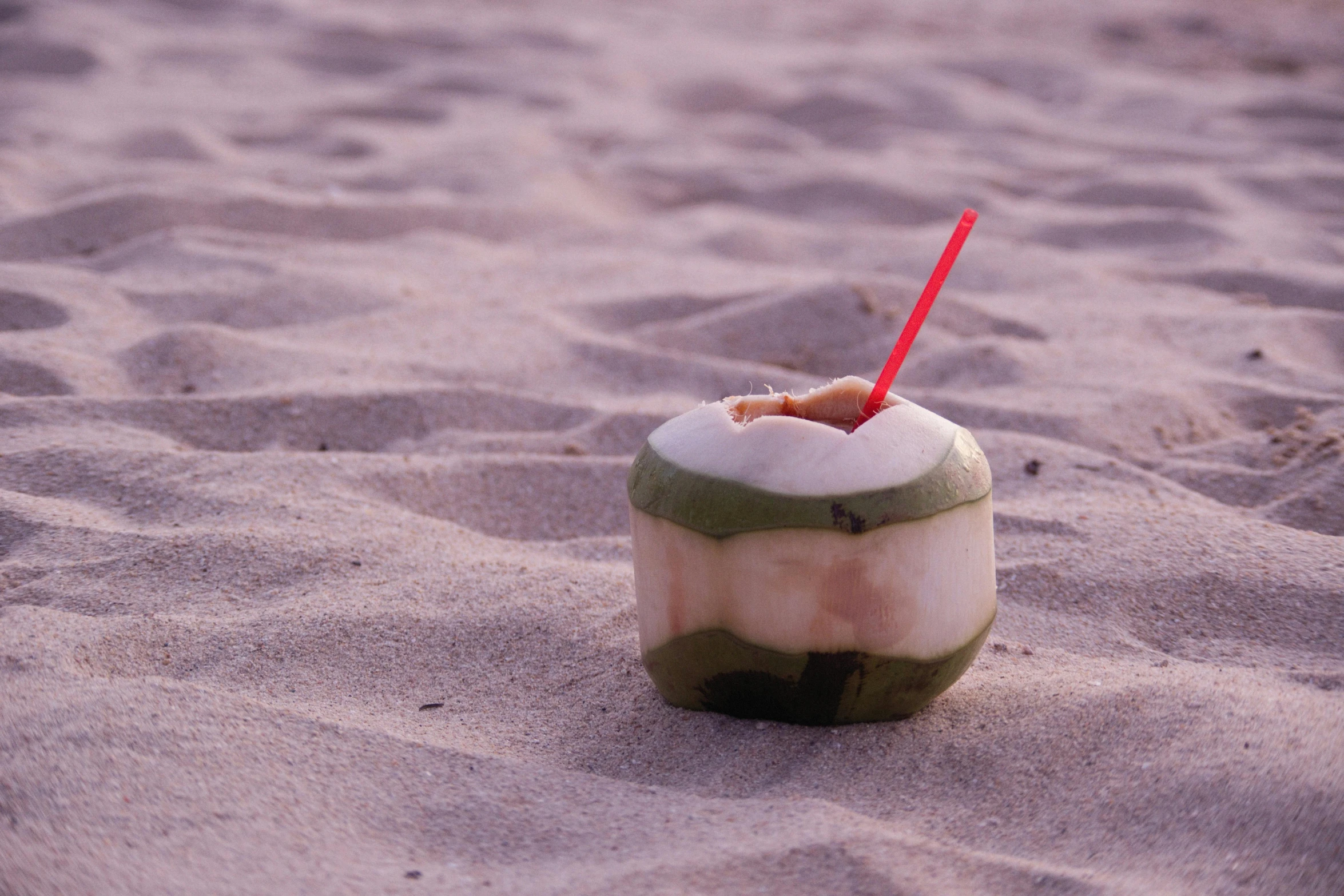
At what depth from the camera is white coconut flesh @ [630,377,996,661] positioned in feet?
3.69

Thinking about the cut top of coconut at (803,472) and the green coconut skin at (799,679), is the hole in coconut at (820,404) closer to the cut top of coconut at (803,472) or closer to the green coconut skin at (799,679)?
the cut top of coconut at (803,472)

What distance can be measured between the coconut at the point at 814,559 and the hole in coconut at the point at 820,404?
1.7 inches

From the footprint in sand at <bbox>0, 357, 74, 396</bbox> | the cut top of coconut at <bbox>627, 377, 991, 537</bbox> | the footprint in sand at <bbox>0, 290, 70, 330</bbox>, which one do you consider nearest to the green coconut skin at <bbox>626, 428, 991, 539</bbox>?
the cut top of coconut at <bbox>627, 377, 991, 537</bbox>

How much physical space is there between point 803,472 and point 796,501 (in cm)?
3

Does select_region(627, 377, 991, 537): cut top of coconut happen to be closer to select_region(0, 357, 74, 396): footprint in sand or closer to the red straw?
the red straw

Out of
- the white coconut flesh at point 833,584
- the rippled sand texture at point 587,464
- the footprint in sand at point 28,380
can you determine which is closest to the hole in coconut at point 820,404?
the white coconut flesh at point 833,584

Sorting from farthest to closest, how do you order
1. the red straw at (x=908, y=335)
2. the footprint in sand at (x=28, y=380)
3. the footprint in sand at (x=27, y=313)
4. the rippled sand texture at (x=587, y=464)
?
1. the footprint in sand at (x=27, y=313)
2. the footprint in sand at (x=28, y=380)
3. the red straw at (x=908, y=335)
4. the rippled sand texture at (x=587, y=464)

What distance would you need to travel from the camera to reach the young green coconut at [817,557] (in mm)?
1124

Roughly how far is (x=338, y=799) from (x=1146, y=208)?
3.03m

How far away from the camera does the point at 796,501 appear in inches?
43.9

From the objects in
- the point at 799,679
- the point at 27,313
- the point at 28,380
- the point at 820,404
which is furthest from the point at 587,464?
the point at 27,313

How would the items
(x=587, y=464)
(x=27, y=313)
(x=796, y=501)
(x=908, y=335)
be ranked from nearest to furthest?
(x=796, y=501) → (x=908, y=335) → (x=587, y=464) → (x=27, y=313)

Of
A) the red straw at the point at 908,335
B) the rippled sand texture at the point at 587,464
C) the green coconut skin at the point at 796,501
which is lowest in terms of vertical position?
the rippled sand texture at the point at 587,464

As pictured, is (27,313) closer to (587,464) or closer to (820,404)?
(587,464)
